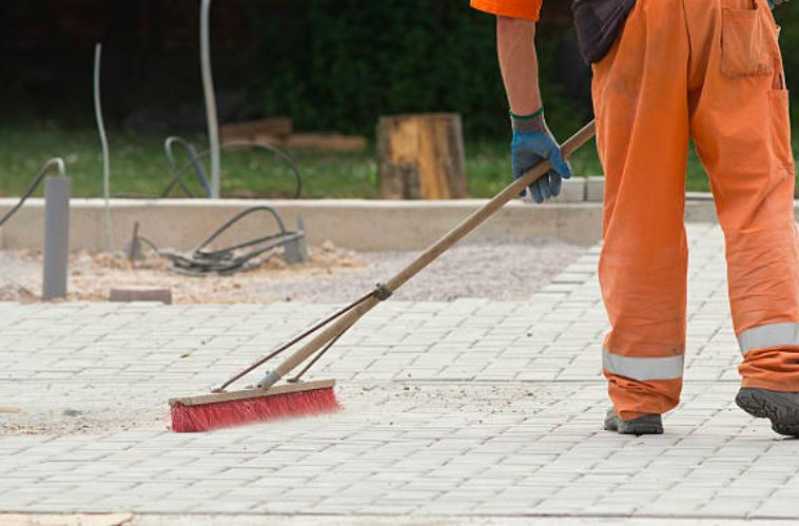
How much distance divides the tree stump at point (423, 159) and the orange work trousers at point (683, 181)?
22.0 ft

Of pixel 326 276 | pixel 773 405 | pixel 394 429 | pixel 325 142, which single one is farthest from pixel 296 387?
pixel 325 142

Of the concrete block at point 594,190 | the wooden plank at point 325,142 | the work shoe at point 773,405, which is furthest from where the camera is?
the wooden plank at point 325,142

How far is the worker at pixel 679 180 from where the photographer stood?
18.6 feet

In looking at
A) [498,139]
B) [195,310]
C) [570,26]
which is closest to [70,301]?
[195,310]

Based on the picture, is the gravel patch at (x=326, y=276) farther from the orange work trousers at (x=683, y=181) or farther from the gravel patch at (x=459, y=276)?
the orange work trousers at (x=683, y=181)

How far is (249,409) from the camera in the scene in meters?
6.18

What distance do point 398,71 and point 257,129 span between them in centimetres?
153

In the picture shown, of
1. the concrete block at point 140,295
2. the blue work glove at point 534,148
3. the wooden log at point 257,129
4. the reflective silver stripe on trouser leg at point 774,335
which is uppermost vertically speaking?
the blue work glove at point 534,148

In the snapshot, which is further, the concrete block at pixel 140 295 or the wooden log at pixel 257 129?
the wooden log at pixel 257 129

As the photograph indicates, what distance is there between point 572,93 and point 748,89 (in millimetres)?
14588

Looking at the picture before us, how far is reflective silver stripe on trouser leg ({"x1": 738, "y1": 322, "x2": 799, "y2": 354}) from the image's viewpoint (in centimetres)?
562

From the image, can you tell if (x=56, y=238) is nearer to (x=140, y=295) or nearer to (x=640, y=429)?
(x=140, y=295)

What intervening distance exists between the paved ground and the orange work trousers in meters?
0.26

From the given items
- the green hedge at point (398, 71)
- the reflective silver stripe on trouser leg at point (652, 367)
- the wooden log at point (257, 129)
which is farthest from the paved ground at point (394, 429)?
Result: the green hedge at point (398, 71)
